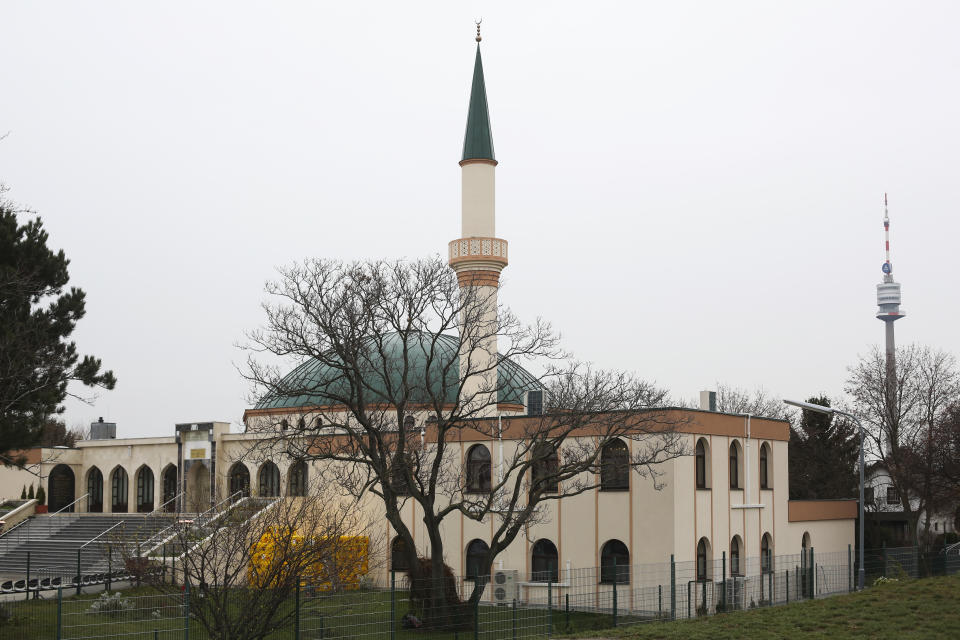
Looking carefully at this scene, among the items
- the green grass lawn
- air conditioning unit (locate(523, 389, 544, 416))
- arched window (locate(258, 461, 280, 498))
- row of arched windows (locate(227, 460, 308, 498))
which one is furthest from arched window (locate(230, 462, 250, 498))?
the green grass lawn

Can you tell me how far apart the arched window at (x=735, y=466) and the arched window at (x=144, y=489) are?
26.9 meters

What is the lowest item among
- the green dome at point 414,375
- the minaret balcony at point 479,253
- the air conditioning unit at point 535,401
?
the air conditioning unit at point 535,401

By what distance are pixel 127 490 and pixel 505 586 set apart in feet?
74.6

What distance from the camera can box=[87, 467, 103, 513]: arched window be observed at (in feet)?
163

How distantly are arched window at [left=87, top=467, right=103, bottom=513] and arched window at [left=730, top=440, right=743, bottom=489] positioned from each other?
3072 centimetres

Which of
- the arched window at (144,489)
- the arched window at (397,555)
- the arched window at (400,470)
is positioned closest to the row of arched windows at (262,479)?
the arched window at (144,489)

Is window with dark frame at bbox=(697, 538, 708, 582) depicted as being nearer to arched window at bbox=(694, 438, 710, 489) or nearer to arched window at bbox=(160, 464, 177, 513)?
arched window at bbox=(694, 438, 710, 489)

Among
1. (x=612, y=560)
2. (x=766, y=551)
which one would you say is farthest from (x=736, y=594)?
(x=766, y=551)

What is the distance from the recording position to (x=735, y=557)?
114 ft

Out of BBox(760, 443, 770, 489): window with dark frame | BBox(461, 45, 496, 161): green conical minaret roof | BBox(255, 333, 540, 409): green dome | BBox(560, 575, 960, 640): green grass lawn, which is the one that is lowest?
BBox(560, 575, 960, 640): green grass lawn

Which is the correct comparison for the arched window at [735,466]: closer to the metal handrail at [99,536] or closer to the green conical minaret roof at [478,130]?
the green conical minaret roof at [478,130]

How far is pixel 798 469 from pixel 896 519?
8736 millimetres

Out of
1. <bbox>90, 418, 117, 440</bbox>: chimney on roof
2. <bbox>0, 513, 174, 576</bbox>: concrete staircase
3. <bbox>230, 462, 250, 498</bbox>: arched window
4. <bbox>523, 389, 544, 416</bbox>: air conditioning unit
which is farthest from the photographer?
<bbox>90, 418, 117, 440</bbox>: chimney on roof

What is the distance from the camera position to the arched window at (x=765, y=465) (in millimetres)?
37312
